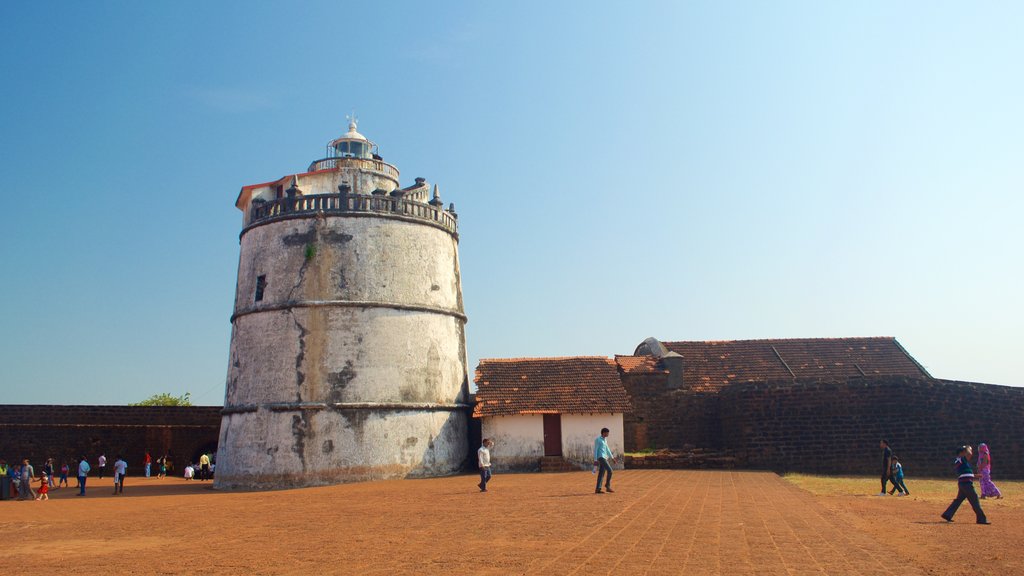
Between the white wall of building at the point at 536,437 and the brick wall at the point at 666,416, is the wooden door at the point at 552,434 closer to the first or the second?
the white wall of building at the point at 536,437

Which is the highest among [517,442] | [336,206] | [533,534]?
[336,206]

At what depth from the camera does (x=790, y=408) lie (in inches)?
736

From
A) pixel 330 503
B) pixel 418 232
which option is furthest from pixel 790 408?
pixel 330 503

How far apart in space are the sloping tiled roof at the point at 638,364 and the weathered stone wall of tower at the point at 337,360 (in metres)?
5.54

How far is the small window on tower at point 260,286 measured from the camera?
1861 centimetres

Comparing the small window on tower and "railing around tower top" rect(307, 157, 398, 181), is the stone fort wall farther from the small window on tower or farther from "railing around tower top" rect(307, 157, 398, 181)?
the small window on tower

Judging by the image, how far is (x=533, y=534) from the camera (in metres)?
8.31

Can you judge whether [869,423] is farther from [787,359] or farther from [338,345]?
[338,345]

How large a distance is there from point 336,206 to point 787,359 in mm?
14612

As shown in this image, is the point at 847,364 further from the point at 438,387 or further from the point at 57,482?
the point at 57,482

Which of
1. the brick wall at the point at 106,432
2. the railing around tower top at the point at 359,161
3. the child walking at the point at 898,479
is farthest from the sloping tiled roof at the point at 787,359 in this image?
the brick wall at the point at 106,432

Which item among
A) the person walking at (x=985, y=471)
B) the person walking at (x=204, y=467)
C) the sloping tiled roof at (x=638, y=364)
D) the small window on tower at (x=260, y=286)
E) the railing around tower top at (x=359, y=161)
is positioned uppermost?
the railing around tower top at (x=359, y=161)

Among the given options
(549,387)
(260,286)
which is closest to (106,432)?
(260,286)

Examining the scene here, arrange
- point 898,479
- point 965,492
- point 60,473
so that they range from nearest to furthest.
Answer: point 965,492
point 898,479
point 60,473
